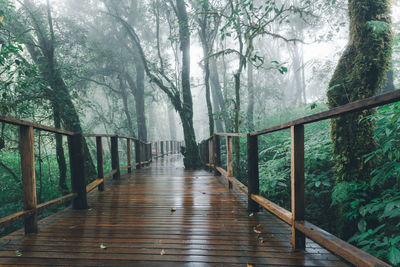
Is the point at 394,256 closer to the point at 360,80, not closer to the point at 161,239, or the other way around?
the point at 161,239

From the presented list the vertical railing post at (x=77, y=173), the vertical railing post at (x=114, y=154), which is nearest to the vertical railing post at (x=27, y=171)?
the vertical railing post at (x=77, y=173)

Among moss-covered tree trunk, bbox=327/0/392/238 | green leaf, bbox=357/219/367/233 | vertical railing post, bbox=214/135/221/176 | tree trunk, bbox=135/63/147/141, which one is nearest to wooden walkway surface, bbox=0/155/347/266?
green leaf, bbox=357/219/367/233

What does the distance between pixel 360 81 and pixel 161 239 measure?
3.55m

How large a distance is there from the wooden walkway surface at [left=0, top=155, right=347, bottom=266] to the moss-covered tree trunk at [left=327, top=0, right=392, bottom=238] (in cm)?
167

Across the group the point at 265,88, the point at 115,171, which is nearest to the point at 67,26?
the point at 115,171

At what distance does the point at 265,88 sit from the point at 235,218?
46.7 ft

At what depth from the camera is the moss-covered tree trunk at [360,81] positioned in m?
3.32

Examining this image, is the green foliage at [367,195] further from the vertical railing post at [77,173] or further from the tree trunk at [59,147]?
the tree trunk at [59,147]

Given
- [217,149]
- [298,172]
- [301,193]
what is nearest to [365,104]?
[298,172]

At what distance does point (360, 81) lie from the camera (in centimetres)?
352

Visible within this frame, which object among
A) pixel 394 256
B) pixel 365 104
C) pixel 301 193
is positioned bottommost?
pixel 394 256

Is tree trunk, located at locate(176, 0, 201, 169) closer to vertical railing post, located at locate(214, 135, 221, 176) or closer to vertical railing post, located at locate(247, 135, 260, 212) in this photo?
vertical railing post, located at locate(214, 135, 221, 176)

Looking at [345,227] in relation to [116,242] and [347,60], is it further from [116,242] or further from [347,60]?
[116,242]

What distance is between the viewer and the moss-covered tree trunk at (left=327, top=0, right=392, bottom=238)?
3.32 meters
